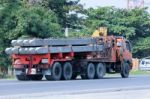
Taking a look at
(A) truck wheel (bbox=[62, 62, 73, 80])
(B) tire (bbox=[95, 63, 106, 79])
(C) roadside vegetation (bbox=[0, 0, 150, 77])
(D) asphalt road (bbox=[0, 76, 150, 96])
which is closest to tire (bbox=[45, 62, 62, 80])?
(A) truck wheel (bbox=[62, 62, 73, 80])

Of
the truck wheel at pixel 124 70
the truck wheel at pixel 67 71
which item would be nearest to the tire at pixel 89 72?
the truck wheel at pixel 67 71

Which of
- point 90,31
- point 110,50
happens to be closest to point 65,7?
point 90,31

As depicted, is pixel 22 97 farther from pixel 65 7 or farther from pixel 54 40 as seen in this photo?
pixel 65 7

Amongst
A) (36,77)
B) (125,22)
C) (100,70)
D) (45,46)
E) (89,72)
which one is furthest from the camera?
(125,22)

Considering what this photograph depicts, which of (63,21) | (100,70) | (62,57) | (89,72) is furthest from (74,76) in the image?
(63,21)

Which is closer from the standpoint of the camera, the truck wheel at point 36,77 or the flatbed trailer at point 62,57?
the flatbed trailer at point 62,57

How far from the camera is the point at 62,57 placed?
109 ft

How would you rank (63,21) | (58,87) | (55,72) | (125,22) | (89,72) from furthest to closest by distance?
1. (125,22)
2. (63,21)
3. (89,72)
4. (55,72)
5. (58,87)

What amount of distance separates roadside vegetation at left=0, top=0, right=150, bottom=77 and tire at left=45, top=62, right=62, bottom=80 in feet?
28.9

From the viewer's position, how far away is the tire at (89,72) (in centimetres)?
3475

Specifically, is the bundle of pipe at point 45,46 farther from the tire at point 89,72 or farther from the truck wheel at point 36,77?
the truck wheel at point 36,77

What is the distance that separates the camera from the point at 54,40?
32.9 meters

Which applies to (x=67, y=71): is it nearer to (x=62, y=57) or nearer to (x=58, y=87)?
(x=62, y=57)

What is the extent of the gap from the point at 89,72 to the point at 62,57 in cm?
228
